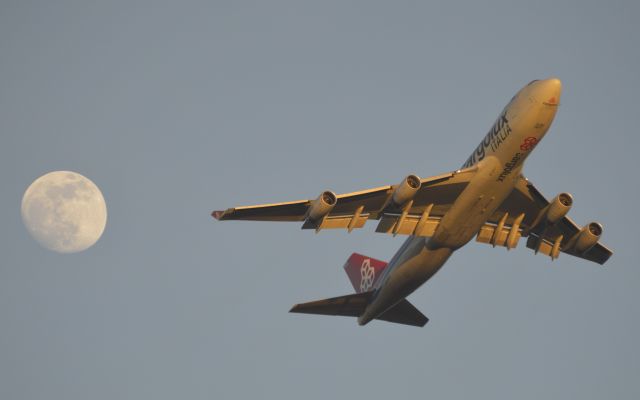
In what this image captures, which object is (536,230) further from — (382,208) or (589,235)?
(382,208)

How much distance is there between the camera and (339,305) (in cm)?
5103

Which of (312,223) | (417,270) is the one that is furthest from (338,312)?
(312,223)

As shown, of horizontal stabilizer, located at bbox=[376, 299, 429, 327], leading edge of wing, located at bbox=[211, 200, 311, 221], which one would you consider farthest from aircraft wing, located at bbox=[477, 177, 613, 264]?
leading edge of wing, located at bbox=[211, 200, 311, 221]

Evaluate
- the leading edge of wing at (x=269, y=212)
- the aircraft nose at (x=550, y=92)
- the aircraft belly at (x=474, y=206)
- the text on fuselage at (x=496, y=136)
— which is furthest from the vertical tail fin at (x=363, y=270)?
the aircraft nose at (x=550, y=92)

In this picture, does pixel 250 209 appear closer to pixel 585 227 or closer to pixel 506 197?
pixel 506 197

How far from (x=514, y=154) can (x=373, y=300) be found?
42.9 feet

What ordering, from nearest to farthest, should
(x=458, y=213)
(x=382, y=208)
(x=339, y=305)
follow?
1. (x=458, y=213)
2. (x=382, y=208)
3. (x=339, y=305)

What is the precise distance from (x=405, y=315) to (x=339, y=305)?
5317mm

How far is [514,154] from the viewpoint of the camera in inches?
1619

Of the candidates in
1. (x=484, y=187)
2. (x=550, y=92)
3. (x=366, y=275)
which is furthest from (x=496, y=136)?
(x=366, y=275)

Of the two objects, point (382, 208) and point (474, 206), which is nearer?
point (474, 206)

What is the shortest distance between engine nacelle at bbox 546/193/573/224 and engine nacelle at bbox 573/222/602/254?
280 cm

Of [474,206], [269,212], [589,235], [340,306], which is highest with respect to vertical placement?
[589,235]

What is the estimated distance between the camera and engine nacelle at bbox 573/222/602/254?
47312 millimetres
